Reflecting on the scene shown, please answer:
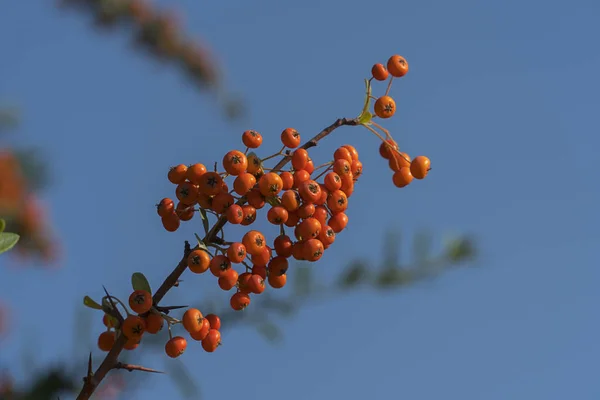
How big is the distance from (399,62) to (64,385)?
9.94ft

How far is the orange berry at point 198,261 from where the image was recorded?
207cm

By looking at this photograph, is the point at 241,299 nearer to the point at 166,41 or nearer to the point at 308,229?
the point at 308,229

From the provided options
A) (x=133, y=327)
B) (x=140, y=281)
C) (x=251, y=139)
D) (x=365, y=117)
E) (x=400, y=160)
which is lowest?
(x=133, y=327)

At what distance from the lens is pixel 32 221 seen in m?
8.48

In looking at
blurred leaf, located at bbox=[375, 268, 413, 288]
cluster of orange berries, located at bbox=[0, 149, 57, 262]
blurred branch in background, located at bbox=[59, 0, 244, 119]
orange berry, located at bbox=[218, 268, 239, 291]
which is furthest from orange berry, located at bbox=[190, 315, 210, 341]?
blurred branch in background, located at bbox=[59, 0, 244, 119]

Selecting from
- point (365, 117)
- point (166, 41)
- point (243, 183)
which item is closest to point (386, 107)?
point (365, 117)

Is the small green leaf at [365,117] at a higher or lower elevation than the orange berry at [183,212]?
higher

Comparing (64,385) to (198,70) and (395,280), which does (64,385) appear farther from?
(198,70)

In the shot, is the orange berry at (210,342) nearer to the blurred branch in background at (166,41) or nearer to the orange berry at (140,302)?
the orange berry at (140,302)

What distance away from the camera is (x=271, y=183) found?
2176mm

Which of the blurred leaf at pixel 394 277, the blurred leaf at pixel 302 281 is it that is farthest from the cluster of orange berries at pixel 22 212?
the blurred leaf at pixel 394 277

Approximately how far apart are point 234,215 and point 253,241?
0.12m

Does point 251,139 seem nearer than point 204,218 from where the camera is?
No

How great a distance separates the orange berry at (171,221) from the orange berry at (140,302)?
15.4 inches
